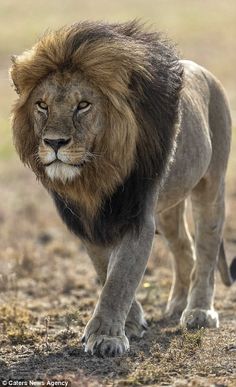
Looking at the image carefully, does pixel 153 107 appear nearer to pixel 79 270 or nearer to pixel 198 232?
pixel 198 232

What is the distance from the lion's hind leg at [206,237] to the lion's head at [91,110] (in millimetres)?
1307

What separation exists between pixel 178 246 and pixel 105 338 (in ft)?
6.94

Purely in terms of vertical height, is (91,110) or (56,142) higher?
(91,110)

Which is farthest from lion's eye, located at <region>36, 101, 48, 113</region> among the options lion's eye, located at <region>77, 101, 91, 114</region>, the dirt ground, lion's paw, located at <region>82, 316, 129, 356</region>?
the dirt ground

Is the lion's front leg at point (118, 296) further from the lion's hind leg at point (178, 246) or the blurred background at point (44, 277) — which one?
the lion's hind leg at point (178, 246)

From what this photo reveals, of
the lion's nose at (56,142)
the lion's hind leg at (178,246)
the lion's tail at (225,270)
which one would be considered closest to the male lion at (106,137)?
the lion's nose at (56,142)

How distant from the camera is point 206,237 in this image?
712cm

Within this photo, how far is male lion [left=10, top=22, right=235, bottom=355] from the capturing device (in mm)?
5590

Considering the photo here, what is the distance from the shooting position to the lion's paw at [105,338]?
18.0ft

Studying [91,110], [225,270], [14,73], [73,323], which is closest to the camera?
[91,110]

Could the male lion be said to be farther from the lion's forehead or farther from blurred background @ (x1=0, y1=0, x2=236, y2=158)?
blurred background @ (x1=0, y1=0, x2=236, y2=158)

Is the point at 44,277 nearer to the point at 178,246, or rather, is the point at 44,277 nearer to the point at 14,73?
the point at 178,246

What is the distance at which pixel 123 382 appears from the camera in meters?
4.88

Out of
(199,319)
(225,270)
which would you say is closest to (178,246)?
(225,270)
